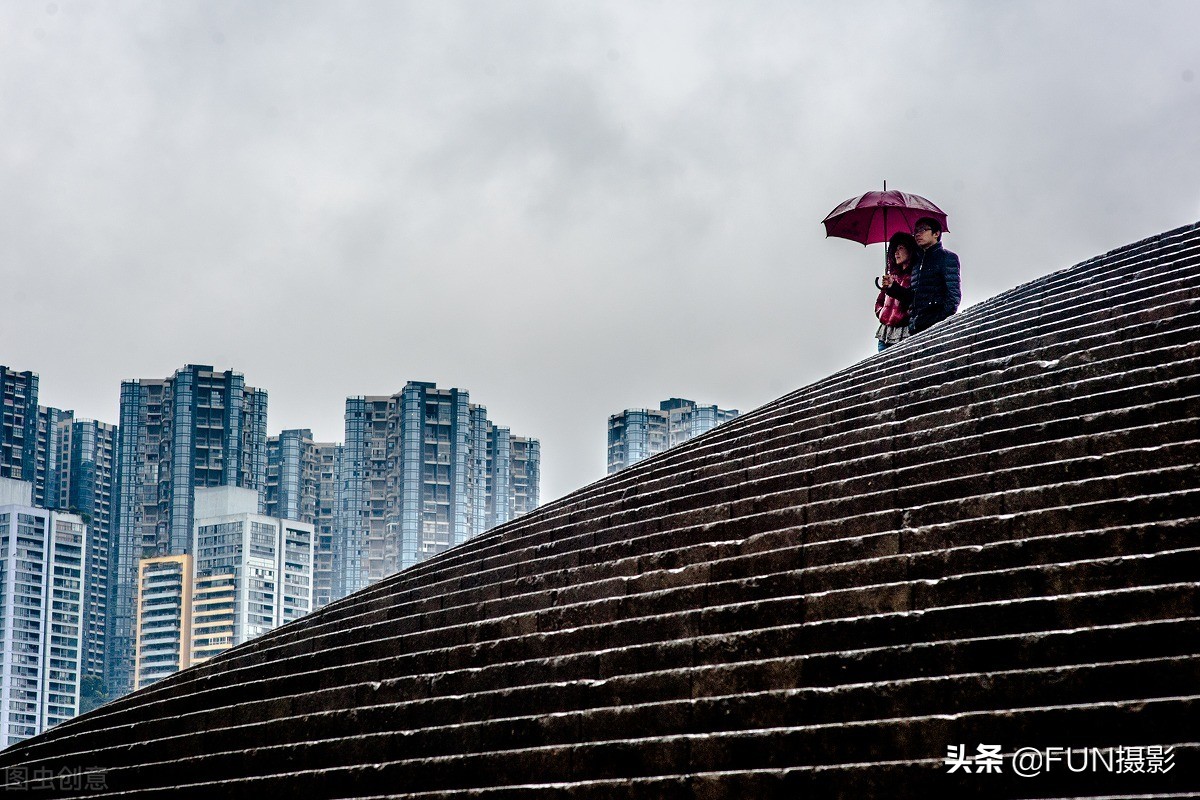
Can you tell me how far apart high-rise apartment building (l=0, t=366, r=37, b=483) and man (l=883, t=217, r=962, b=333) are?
103034 millimetres

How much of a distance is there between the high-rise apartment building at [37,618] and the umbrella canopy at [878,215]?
89985mm

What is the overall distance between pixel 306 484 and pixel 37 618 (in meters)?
35.0

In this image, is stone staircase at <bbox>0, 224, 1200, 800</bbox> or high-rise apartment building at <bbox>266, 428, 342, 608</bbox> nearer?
stone staircase at <bbox>0, 224, 1200, 800</bbox>

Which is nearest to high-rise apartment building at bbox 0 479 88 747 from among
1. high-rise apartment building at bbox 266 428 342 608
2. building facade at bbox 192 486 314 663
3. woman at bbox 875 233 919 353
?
building facade at bbox 192 486 314 663

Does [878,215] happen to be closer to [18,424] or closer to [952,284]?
[952,284]

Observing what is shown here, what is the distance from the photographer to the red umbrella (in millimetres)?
12664

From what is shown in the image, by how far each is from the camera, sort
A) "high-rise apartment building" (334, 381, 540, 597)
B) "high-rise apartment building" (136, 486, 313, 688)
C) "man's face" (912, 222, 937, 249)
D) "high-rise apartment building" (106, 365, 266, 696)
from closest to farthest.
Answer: "man's face" (912, 222, 937, 249) < "high-rise apartment building" (136, 486, 313, 688) < "high-rise apartment building" (334, 381, 540, 597) < "high-rise apartment building" (106, 365, 266, 696)

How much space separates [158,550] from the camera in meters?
118

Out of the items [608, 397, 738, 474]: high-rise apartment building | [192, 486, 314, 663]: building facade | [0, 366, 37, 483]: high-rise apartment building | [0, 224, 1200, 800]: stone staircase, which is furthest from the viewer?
[0, 366, 37, 483]: high-rise apartment building

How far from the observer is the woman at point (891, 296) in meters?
10.8

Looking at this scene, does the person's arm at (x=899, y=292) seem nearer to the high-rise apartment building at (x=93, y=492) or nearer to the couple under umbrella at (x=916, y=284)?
the couple under umbrella at (x=916, y=284)

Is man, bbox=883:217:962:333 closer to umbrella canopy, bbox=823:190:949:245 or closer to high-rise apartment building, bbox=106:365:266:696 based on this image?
umbrella canopy, bbox=823:190:949:245

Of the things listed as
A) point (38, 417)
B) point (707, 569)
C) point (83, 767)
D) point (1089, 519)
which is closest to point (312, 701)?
point (83, 767)

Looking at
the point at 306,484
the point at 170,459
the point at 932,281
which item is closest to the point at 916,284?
the point at 932,281
